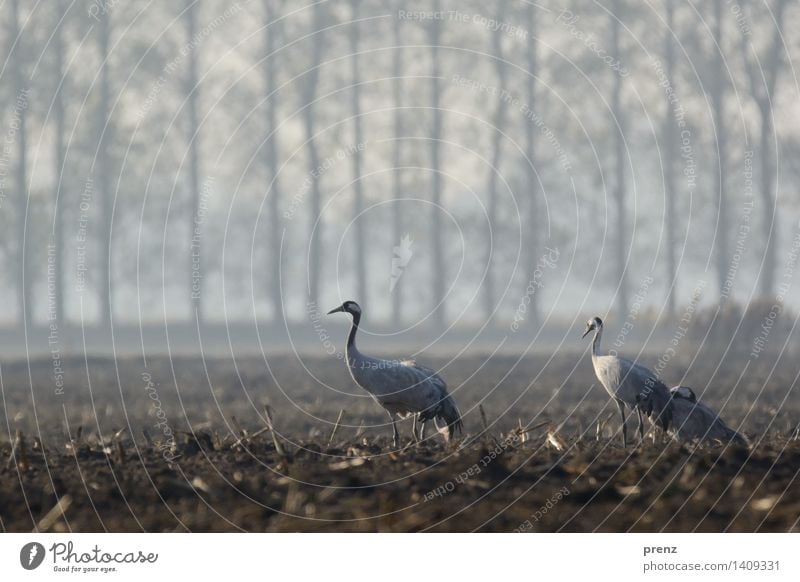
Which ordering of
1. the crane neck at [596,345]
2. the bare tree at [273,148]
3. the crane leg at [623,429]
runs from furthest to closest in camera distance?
the bare tree at [273,148]
the crane neck at [596,345]
the crane leg at [623,429]

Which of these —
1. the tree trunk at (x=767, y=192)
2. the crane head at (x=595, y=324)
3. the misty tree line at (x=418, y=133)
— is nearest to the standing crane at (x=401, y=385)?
the crane head at (x=595, y=324)

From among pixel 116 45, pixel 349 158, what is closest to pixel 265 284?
pixel 349 158

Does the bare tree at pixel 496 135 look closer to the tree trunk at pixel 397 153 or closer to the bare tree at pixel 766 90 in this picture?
the tree trunk at pixel 397 153

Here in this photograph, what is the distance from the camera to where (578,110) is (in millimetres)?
49781

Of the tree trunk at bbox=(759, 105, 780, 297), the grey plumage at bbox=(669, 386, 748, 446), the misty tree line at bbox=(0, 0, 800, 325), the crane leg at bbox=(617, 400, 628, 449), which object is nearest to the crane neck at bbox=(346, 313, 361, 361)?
the crane leg at bbox=(617, 400, 628, 449)

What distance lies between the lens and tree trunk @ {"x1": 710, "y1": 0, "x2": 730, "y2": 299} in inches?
1786

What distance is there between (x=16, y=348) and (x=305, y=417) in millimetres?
32774

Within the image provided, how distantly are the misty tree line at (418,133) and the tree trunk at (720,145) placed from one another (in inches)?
5.3

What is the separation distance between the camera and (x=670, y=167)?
51.7m

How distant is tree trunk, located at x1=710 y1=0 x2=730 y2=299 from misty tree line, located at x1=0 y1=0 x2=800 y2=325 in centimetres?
13

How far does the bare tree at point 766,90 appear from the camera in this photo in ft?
148

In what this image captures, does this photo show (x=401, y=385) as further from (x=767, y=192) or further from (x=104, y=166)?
(x=104, y=166)

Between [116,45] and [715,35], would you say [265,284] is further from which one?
[715,35]

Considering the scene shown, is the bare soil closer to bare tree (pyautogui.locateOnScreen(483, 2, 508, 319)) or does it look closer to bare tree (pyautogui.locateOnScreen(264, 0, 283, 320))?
bare tree (pyautogui.locateOnScreen(264, 0, 283, 320))
